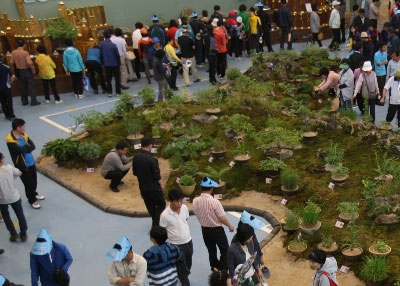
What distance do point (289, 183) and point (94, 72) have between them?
26.8 feet

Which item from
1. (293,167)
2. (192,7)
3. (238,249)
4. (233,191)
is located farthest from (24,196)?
(192,7)

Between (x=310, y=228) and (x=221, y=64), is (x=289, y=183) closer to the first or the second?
(x=310, y=228)

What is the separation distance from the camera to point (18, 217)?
829cm

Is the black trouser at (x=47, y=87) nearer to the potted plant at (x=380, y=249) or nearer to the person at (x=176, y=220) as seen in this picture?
the person at (x=176, y=220)

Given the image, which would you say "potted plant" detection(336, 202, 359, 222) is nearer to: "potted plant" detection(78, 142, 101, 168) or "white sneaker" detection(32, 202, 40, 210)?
"potted plant" detection(78, 142, 101, 168)

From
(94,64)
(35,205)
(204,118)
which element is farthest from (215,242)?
(94,64)

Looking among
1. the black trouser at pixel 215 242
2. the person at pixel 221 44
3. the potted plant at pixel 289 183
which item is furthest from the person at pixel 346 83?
the black trouser at pixel 215 242

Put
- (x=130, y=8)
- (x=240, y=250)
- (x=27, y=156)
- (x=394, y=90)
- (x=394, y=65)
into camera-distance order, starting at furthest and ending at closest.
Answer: (x=130, y=8) → (x=394, y=65) → (x=394, y=90) → (x=27, y=156) → (x=240, y=250)

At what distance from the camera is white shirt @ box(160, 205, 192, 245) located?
6520mm

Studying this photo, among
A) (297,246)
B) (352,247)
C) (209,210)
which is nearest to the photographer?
(209,210)

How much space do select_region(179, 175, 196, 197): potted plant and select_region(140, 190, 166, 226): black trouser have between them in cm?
105

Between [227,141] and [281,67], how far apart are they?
15.3 feet

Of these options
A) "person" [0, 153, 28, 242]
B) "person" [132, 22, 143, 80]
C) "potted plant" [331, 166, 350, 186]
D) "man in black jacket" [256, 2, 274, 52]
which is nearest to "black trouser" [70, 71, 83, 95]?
"person" [132, 22, 143, 80]

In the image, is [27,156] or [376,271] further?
[27,156]
